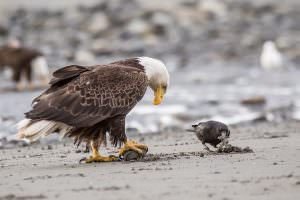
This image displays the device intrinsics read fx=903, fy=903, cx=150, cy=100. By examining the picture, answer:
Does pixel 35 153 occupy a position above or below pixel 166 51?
below

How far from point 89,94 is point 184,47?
2205cm

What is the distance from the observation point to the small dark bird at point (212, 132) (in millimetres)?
8609

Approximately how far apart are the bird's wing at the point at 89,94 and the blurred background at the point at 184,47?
321 centimetres

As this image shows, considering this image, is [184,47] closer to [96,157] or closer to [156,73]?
[156,73]

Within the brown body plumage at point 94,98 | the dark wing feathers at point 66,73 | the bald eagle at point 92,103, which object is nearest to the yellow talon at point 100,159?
the bald eagle at point 92,103

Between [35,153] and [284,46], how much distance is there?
67.3 feet

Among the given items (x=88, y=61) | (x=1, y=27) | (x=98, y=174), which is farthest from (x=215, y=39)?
(x=98, y=174)

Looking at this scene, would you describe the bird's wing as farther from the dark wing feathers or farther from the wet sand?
the wet sand

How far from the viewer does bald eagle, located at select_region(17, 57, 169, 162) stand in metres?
8.07

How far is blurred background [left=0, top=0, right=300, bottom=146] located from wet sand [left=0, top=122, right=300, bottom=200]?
10.2 ft

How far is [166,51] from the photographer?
97.9 ft

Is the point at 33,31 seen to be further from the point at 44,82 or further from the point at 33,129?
the point at 33,129

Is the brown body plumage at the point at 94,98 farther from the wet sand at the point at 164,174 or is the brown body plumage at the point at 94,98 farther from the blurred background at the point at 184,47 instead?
the blurred background at the point at 184,47

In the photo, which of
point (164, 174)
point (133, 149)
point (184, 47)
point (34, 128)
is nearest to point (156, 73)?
point (133, 149)
